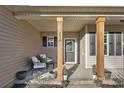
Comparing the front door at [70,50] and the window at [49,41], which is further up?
the window at [49,41]

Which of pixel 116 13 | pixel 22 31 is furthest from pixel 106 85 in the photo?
pixel 22 31

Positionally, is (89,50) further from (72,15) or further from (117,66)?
(72,15)

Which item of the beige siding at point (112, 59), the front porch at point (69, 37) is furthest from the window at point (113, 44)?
the beige siding at point (112, 59)

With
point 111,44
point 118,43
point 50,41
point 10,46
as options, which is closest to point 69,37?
point 50,41

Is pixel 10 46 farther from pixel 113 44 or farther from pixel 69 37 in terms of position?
pixel 69 37

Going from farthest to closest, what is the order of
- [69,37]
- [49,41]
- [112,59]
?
[49,41] → [69,37] → [112,59]

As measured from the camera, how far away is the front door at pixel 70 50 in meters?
13.1

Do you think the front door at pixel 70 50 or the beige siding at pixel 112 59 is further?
the front door at pixel 70 50

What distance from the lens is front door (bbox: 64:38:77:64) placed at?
13109 mm

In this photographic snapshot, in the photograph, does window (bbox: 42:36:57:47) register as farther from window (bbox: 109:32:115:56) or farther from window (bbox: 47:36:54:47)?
window (bbox: 109:32:115:56)

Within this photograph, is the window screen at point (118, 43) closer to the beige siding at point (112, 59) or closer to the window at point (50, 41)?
the beige siding at point (112, 59)

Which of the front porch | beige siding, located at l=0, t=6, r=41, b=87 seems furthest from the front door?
beige siding, located at l=0, t=6, r=41, b=87

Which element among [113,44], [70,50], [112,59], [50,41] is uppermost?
[50,41]

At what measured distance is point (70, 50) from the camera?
519 inches
